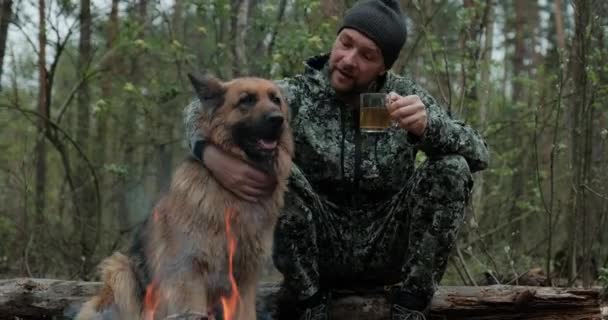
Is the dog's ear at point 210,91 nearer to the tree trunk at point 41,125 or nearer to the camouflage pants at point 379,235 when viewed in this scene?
the camouflage pants at point 379,235

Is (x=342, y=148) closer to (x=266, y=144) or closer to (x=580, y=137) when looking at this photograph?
(x=266, y=144)

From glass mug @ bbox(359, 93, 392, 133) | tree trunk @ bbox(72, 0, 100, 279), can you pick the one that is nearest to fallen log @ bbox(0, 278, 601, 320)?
glass mug @ bbox(359, 93, 392, 133)

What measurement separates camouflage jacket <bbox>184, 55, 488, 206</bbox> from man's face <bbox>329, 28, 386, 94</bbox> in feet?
0.43

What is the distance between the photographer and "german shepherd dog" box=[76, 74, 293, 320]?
3350 millimetres

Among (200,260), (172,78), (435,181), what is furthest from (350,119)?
(172,78)

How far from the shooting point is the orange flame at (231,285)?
3408mm

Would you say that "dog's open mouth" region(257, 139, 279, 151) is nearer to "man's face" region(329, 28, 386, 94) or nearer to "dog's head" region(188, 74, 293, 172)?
"dog's head" region(188, 74, 293, 172)

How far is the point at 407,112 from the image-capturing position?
11.1 ft

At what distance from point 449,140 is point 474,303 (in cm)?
113

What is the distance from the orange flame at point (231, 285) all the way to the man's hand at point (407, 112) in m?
0.96

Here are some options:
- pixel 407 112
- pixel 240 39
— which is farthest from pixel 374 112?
pixel 240 39

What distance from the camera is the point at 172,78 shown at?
337 inches

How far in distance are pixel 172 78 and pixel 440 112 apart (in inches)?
213

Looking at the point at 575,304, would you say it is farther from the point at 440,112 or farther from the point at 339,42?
the point at 339,42
